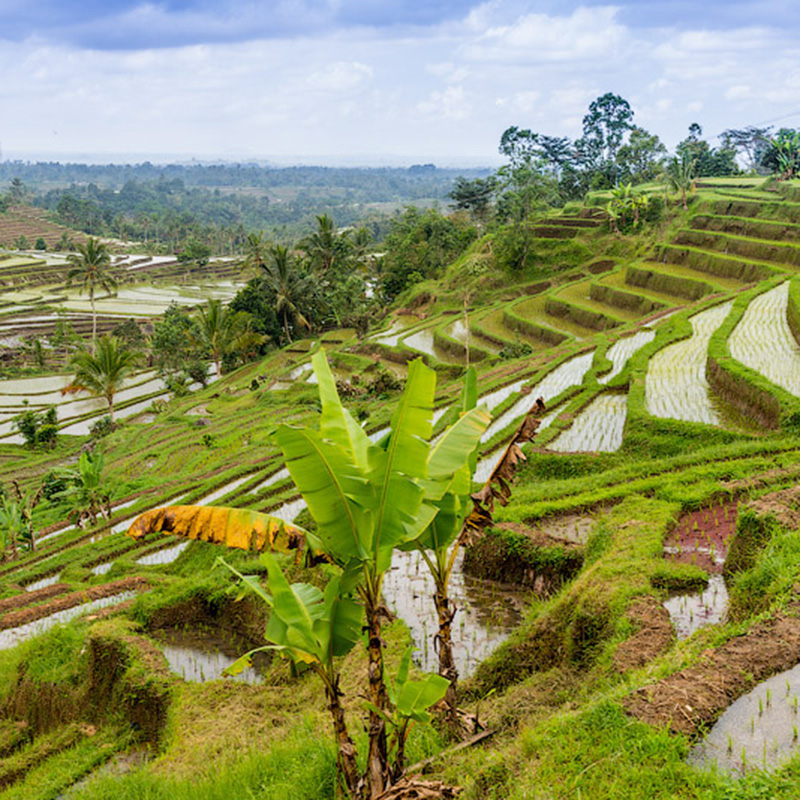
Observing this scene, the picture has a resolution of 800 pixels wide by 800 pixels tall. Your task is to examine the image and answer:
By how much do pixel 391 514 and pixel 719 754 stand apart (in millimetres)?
2291

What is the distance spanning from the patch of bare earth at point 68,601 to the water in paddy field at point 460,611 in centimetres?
415

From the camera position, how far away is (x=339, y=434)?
4.49 metres

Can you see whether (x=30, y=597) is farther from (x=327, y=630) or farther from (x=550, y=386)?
(x=550, y=386)

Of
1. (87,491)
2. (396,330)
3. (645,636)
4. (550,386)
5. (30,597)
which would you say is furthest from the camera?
(396,330)

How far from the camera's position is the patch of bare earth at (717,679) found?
405cm

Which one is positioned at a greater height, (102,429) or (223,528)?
(223,528)

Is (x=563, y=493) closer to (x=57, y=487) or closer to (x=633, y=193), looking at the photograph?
(x=57, y=487)

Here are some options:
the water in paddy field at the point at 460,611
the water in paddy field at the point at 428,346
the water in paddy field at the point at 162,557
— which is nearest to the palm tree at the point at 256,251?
the water in paddy field at the point at 428,346

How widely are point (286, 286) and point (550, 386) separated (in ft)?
80.6

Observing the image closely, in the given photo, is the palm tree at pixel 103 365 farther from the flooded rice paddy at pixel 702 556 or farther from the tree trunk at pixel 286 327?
the flooded rice paddy at pixel 702 556

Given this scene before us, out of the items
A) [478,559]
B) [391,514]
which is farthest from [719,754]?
[478,559]

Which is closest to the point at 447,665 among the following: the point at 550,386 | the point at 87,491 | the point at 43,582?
the point at 43,582

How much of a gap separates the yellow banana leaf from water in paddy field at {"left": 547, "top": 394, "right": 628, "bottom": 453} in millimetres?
8772

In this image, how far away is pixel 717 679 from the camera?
14.4 feet
